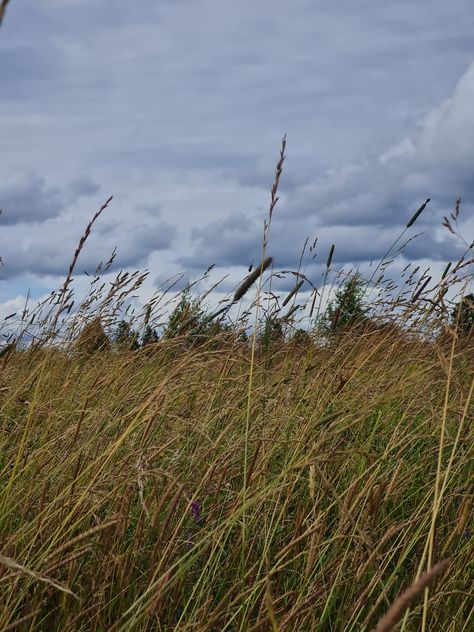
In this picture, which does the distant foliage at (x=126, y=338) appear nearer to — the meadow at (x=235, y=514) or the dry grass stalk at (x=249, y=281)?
the meadow at (x=235, y=514)

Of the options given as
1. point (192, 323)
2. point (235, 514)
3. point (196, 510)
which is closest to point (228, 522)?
point (235, 514)

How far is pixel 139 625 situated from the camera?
180 cm

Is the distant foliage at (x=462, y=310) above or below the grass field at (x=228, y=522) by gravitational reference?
above

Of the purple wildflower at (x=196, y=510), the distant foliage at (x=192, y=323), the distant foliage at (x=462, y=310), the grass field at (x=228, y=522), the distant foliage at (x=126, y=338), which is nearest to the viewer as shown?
the grass field at (x=228, y=522)

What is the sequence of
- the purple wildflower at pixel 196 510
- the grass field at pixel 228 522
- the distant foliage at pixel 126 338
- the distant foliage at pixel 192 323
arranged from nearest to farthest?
1. the grass field at pixel 228 522
2. the purple wildflower at pixel 196 510
3. the distant foliage at pixel 192 323
4. the distant foliage at pixel 126 338

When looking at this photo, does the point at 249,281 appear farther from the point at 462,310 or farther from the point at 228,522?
the point at 462,310

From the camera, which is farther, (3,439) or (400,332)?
(400,332)

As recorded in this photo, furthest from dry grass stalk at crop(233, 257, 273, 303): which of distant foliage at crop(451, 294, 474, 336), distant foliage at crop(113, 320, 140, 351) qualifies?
distant foliage at crop(113, 320, 140, 351)

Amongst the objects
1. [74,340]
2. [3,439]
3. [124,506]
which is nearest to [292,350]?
[74,340]

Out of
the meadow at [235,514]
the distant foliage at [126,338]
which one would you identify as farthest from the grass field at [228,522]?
the distant foliage at [126,338]

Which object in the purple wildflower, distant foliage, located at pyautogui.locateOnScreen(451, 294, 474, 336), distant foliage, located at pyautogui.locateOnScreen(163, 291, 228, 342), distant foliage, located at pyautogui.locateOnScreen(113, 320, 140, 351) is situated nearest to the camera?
distant foliage, located at pyautogui.locateOnScreen(451, 294, 474, 336)

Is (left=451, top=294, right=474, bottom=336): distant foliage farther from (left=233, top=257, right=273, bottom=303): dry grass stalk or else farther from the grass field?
(left=233, top=257, right=273, bottom=303): dry grass stalk

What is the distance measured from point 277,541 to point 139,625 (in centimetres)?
56

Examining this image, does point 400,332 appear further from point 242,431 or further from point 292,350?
point 242,431
